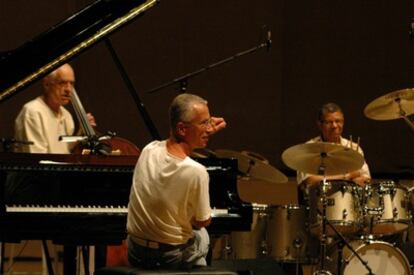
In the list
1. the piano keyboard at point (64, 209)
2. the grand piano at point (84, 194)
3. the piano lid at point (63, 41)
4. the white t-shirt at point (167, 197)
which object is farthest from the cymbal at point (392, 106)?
the white t-shirt at point (167, 197)

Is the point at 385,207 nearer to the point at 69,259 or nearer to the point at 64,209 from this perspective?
the point at 69,259

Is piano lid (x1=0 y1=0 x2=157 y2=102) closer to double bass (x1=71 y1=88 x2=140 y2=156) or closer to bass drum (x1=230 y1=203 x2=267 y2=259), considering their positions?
double bass (x1=71 y1=88 x2=140 y2=156)

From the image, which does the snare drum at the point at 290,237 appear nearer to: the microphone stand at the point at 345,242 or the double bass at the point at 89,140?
the microphone stand at the point at 345,242

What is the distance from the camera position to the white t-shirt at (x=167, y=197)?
4.43 meters

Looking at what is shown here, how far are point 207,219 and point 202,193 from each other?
5.5 inches

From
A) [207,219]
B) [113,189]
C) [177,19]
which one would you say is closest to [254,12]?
[177,19]

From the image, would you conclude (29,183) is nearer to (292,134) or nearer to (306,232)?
(306,232)

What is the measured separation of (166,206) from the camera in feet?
14.7

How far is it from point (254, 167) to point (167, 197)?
270 cm

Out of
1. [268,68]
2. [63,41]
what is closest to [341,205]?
[268,68]

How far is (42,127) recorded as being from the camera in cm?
635

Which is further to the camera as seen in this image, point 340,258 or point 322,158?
point 340,258

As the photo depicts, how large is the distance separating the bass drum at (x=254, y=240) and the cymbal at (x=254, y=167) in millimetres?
616

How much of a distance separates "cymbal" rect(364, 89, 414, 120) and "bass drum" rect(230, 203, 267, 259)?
3.90 ft
